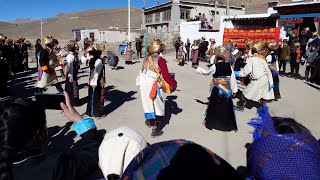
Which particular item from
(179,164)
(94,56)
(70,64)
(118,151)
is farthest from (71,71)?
(179,164)

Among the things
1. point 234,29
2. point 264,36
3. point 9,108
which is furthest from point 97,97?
point 234,29

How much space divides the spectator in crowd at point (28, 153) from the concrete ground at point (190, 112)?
3.11 meters

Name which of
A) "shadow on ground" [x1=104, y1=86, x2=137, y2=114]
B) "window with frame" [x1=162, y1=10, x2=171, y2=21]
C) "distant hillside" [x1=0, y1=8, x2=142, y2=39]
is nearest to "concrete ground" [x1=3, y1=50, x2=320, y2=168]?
"shadow on ground" [x1=104, y1=86, x2=137, y2=114]

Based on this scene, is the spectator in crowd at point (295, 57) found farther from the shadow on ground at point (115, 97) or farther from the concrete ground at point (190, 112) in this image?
the shadow on ground at point (115, 97)

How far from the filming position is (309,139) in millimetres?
1591

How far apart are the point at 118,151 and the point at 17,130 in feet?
1.94

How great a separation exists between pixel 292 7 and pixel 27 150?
1914 cm

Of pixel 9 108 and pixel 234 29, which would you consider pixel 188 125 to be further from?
pixel 234 29

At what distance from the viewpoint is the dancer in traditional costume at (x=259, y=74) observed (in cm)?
649

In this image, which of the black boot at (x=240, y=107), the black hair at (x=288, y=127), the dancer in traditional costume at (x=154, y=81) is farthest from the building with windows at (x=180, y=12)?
the black hair at (x=288, y=127)

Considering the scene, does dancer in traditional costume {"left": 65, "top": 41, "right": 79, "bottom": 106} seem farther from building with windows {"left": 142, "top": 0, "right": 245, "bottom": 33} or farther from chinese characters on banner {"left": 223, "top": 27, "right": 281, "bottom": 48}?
building with windows {"left": 142, "top": 0, "right": 245, "bottom": 33}

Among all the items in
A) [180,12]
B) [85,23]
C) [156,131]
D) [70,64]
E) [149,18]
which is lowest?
[156,131]

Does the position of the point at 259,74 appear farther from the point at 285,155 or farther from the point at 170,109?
the point at 285,155

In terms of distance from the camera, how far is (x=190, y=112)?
716 cm
